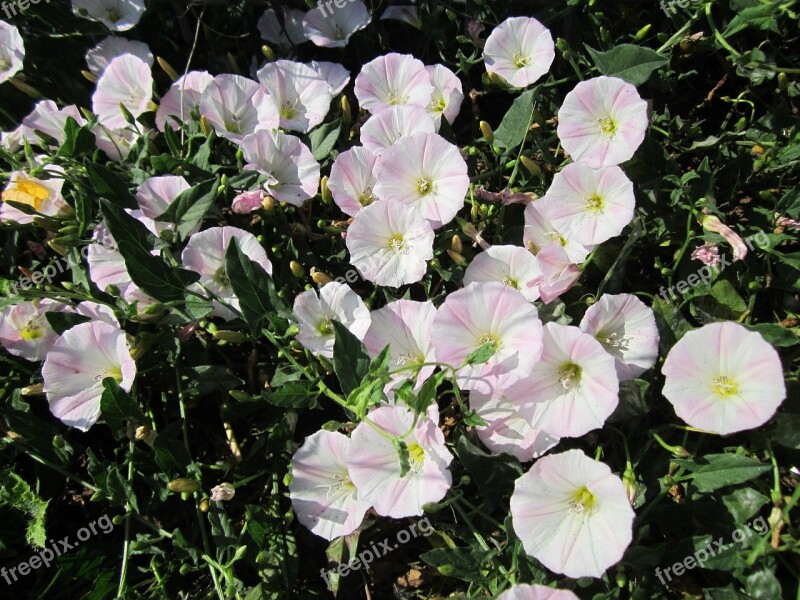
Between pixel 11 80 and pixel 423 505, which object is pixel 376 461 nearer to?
pixel 423 505

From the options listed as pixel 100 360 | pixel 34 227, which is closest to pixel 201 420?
pixel 100 360

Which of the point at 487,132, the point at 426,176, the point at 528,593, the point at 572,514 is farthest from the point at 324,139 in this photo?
the point at 528,593

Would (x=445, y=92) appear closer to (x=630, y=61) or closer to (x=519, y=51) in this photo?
(x=519, y=51)

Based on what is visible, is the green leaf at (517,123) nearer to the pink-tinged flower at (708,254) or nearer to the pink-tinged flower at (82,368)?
the pink-tinged flower at (708,254)

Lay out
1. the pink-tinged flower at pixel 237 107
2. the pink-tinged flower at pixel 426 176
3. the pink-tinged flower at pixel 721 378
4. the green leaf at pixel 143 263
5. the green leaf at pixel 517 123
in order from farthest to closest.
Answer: the pink-tinged flower at pixel 237 107 < the green leaf at pixel 517 123 < the pink-tinged flower at pixel 426 176 < the green leaf at pixel 143 263 < the pink-tinged flower at pixel 721 378

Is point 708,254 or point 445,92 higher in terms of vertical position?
point 445,92

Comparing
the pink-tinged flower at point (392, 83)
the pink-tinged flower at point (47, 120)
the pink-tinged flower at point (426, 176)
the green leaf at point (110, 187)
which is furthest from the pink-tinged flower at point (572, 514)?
the pink-tinged flower at point (47, 120)
